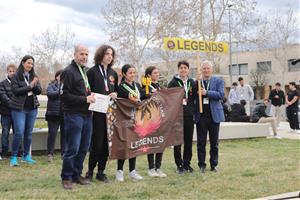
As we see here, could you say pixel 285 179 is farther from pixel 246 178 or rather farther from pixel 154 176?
pixel 154 176

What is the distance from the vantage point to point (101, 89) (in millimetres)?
5664

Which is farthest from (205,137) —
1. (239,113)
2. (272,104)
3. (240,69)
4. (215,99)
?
(240,69)

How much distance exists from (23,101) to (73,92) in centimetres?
206

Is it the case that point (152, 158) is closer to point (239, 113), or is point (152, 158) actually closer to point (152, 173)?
point (152, 173)

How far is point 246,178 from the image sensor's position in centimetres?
613

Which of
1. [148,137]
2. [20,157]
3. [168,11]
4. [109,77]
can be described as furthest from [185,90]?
[168,11]

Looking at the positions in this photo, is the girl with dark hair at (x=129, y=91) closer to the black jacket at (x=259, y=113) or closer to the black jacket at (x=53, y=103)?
the black jacket at (x=53, y=103)

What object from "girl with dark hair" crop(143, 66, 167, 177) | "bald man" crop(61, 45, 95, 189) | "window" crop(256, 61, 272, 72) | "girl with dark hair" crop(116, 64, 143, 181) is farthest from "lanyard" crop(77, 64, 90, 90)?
"window" crop(256, 61, 272, 72)

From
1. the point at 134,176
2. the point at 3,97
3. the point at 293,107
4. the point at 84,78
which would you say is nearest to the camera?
the point at 84,78

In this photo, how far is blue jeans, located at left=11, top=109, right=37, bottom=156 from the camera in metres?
7.00

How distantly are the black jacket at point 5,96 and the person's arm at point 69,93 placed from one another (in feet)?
8.74

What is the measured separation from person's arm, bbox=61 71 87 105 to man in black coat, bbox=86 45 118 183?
39 cm

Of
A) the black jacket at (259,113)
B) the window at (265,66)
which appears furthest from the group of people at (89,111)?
the window at (265,66)

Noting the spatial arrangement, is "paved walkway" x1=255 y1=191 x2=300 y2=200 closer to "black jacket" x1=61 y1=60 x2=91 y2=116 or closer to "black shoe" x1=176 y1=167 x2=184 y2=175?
"black shoe" x1=176 y1=167 x2=184 y2=175
